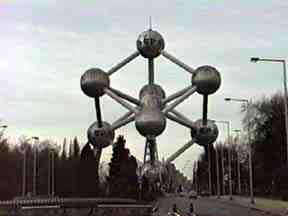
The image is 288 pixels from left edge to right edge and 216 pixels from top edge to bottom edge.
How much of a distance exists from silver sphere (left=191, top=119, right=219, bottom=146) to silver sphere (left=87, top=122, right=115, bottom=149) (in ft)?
29.7

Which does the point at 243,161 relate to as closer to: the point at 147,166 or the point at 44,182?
the point at 44,182

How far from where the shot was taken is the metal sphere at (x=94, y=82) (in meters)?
71.3

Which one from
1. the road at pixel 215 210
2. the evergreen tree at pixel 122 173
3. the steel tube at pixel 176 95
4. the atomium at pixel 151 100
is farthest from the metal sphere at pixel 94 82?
the road at pixel 215 210

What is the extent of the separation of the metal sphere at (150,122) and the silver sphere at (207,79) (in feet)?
18.2

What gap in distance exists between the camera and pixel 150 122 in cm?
6750

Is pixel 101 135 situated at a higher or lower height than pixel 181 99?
lower

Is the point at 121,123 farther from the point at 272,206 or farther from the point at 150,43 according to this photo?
the point at 272,206

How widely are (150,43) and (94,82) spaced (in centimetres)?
700

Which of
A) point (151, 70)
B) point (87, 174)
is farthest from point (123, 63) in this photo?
point (87, 174)

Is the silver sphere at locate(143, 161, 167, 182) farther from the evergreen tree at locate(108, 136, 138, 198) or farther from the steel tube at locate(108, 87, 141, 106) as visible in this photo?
the steel tube at locate(108, 87, 141, 106)

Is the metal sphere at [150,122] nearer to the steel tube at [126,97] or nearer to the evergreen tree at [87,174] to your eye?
the steel tube at [126,97]

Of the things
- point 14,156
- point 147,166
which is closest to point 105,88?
point 147,166

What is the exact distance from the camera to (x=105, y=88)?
72.1 meters

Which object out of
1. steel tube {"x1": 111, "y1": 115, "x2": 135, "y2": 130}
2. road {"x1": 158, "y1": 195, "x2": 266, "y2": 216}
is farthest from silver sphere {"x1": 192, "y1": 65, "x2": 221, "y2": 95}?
road {"x1": 158, "y1": 195, "x2": 266, "y2": 216}
